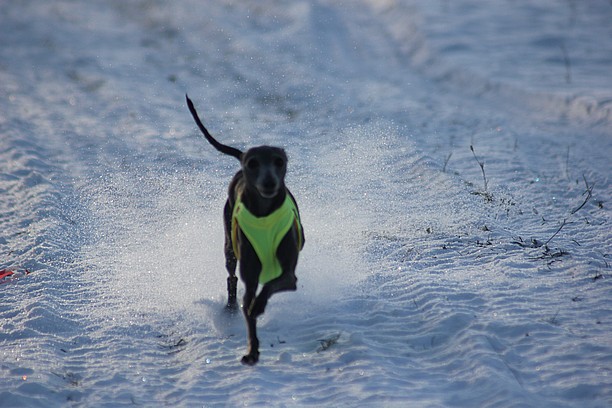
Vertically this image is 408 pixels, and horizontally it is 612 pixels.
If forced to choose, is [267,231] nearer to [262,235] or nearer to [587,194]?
[262,235]

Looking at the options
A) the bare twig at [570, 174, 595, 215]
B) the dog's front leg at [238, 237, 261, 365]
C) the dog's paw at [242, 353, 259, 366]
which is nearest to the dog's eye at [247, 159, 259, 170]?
the dog's front leg at [238, 237, 261, 365]

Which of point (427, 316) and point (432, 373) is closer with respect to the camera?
point (432, 373)

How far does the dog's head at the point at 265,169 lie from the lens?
15.0ft

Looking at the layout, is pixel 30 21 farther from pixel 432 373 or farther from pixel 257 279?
pixel 432 373

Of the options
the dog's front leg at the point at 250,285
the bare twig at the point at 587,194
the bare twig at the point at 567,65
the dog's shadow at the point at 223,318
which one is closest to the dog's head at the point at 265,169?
the dog's front leg at the point at 250,285

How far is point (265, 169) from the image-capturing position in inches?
183

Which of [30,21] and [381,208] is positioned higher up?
[30,21]

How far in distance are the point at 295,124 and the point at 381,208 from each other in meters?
3.41

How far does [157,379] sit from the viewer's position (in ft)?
15.5

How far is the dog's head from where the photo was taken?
15.0ft

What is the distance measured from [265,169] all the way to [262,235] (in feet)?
1.54

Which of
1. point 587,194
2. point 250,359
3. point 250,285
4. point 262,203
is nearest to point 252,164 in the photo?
point 262,203

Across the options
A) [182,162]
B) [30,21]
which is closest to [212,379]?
[182,162]

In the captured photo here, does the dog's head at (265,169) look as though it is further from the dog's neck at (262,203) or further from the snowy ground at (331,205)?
the snowy ground at (331,205)
